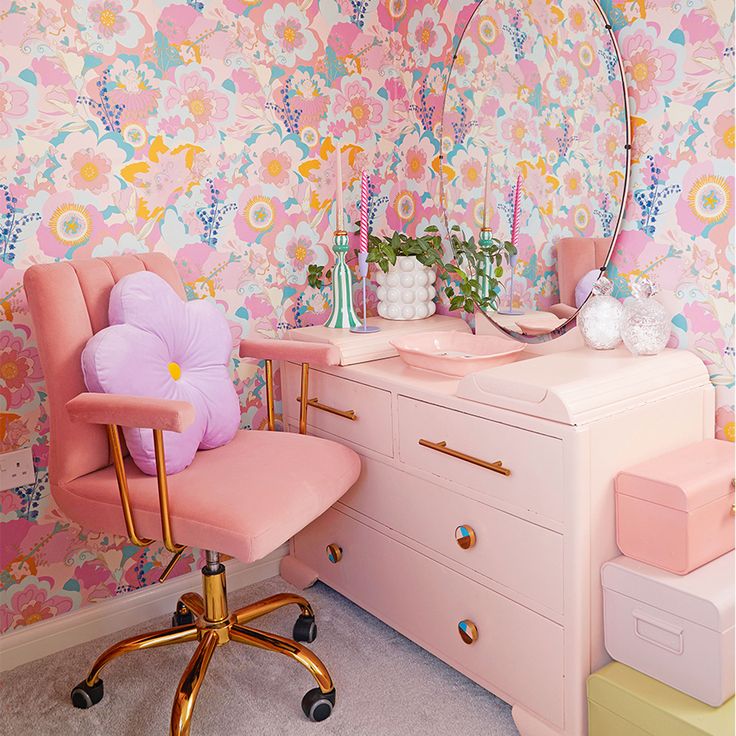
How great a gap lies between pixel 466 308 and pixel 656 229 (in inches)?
24.9

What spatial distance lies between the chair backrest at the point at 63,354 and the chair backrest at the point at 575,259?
118cm

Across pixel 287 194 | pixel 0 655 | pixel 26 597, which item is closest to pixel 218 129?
pixel 287 194

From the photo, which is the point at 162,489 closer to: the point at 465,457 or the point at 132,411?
the point at 132,411

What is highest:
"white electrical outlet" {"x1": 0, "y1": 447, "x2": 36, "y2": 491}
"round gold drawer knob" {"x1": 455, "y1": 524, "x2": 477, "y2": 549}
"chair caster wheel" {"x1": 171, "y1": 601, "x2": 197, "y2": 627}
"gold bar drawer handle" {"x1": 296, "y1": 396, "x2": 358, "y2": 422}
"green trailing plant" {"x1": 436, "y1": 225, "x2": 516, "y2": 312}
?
"green trailing plant" {"x1": 436, "y1": 225, "x2": 516, "y2": 312}

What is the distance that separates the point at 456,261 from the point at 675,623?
126 centimetres

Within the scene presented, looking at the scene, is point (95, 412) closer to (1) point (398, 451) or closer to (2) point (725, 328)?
(1) point (398, 451)

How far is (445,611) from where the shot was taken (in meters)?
1.91

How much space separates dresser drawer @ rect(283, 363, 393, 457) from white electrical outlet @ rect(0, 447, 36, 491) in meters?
0.76

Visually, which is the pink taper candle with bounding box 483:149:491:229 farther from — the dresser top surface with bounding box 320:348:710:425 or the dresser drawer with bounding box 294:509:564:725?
the dresser drawer with bounding box 294:509:564:725

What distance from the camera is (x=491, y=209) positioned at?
2242 millimetres

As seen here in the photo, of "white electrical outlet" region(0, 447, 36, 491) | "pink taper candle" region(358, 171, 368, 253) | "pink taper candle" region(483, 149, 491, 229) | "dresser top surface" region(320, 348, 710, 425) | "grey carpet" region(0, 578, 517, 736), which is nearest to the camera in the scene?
"dresser top surface" region(320, 348, 710, 425)

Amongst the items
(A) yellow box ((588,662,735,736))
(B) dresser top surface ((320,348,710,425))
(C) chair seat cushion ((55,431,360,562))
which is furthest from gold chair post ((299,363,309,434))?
(A) yellow box ((588,662,735,736))

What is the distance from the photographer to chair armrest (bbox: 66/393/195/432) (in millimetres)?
1475

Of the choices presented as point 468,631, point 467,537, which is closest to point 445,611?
point 468,631
